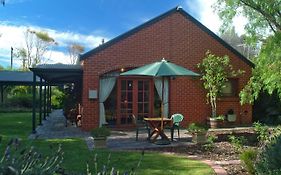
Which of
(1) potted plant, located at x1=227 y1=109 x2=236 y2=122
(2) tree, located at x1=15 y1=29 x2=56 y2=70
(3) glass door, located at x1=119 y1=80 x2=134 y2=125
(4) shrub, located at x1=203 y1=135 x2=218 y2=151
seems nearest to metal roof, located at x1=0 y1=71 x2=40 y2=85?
(3) glass door, located at x1=119 y1=80 x2=134 y2=125

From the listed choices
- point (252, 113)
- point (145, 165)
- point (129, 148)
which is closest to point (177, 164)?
point (145, 165)

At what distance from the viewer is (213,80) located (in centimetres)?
1564

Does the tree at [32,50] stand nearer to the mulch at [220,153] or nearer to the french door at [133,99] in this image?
the french door at [133,99]

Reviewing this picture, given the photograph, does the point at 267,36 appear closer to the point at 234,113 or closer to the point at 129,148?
the point at 234,113

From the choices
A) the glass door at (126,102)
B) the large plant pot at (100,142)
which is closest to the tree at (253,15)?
the glass door at (126,102)

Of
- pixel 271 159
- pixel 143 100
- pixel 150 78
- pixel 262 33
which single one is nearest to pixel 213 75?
pixel 262 33

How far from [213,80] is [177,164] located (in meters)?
8.38

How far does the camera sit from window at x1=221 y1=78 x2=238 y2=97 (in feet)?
55.3

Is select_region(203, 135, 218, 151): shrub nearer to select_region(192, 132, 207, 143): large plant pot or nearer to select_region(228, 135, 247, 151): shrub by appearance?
select_region(192, 132, 207, 143): large plant pot

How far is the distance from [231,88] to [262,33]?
305cm

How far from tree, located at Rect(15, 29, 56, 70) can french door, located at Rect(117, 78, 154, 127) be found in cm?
3777

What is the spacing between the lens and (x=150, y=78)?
15336mm

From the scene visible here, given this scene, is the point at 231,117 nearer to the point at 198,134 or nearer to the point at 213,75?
the point at 213,75

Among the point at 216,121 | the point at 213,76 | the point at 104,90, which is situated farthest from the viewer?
the point at 213,76
